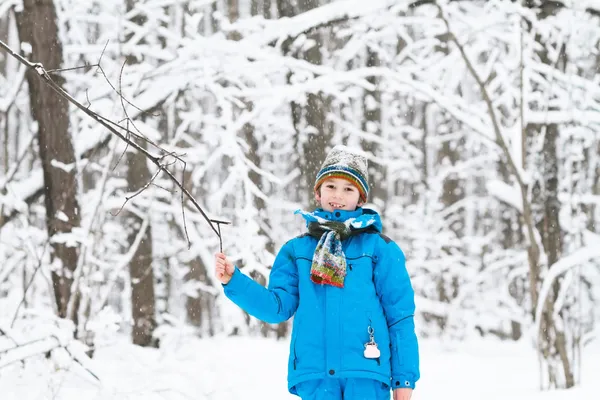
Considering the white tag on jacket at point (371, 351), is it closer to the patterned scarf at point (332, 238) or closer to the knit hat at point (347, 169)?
the patterned scarf at point (332, 238)

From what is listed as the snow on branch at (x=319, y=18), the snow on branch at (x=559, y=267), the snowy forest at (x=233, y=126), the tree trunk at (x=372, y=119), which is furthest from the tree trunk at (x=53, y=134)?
the tree trunk at (x=372, y=119)

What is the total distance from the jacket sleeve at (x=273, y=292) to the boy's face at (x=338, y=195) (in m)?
0.23

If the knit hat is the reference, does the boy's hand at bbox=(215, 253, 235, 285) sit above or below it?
below

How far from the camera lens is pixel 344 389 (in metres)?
2.48

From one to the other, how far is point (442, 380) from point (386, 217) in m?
6.50

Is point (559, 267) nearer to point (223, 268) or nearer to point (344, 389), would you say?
point (344, 389)


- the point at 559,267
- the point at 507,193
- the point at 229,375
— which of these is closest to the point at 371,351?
the point at 229,375

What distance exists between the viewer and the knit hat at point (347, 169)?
2.72 meters

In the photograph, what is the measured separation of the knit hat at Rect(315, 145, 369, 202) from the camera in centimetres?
272

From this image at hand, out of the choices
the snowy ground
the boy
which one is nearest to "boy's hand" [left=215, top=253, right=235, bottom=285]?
the boy

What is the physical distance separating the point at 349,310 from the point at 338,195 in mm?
457

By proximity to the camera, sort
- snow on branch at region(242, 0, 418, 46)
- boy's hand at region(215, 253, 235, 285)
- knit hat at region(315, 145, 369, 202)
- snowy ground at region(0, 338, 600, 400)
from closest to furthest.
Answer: boy's hand at region(215, 253, 235, 285) → knit hat at region(315, 145, 369, 202) → snowy ground at region(0, 338, 600, 400) → snow on branch at region(242, 0, 418, 46)

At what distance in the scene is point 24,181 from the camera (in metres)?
6.06

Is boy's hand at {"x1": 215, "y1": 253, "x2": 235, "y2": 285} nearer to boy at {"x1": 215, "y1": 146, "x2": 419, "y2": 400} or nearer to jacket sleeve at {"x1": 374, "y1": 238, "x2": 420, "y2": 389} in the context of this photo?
boy at {"x1": 215, "y1": 146, "x2": 419, "y2": 400}
